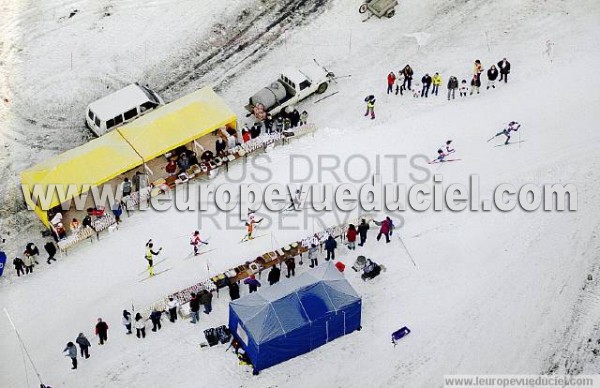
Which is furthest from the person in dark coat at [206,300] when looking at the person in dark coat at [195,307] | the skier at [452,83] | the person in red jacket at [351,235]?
the skier at [452,83]

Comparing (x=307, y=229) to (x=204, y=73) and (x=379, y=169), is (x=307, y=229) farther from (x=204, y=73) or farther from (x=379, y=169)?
(x=204, y=73)

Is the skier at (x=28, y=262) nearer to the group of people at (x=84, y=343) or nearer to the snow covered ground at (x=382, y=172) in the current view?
the snow covered ground at (x=382, y=172)

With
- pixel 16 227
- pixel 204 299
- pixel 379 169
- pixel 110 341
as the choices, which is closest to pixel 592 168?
pixel 379 169

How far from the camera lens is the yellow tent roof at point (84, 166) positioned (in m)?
34.4

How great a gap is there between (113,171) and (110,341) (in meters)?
6.61

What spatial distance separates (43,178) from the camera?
3447cm

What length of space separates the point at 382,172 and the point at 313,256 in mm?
4929

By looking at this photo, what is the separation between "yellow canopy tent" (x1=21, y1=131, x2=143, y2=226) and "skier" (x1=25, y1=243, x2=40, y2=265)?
3.45ft

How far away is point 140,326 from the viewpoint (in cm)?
3061

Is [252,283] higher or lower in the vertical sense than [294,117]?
lower

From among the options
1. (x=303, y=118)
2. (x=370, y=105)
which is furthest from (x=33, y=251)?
(x=370, y=105)

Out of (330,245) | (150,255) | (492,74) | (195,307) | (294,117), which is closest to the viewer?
(195,307)

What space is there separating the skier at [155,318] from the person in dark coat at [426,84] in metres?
14.0

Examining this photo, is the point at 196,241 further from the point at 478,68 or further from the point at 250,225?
the point at 478,68
